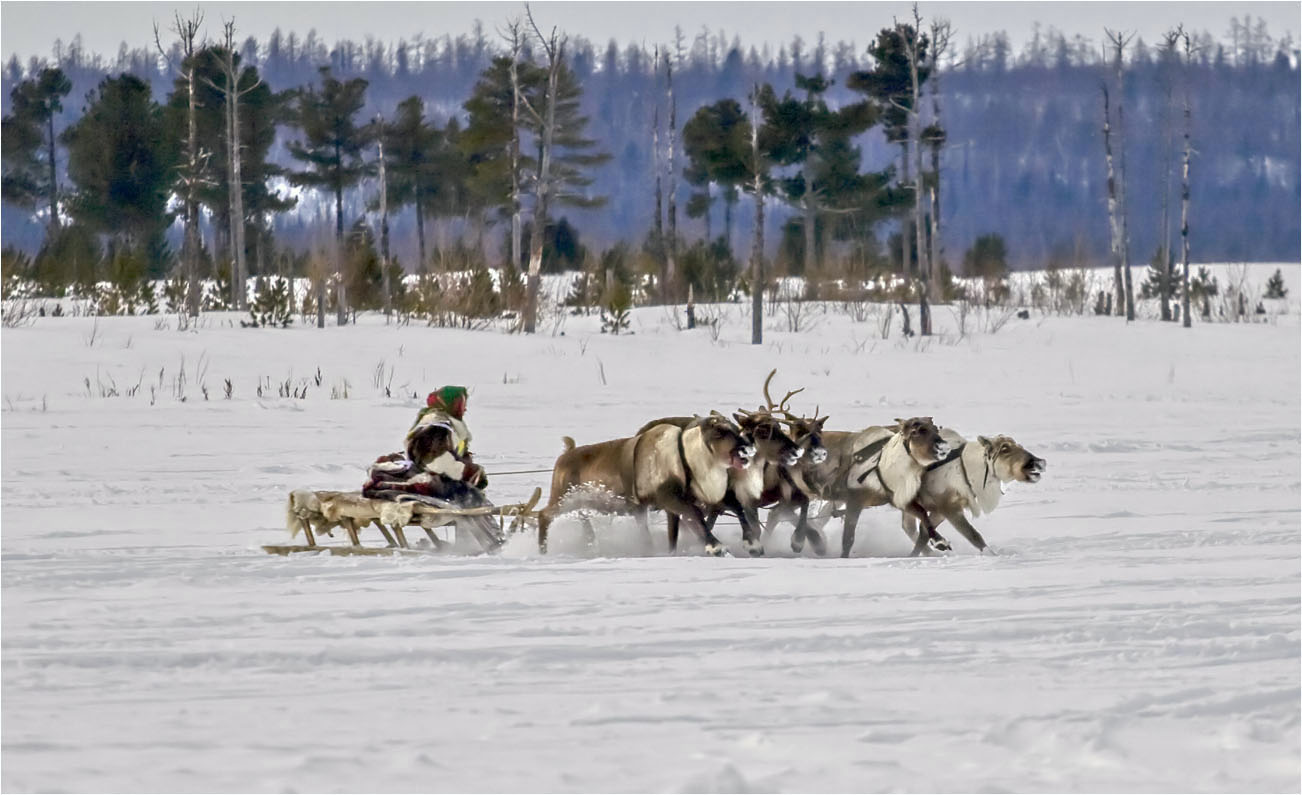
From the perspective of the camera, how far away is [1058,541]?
8.80 m

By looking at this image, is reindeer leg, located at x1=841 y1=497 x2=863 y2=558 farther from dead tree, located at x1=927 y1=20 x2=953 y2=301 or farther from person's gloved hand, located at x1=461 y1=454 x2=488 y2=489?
dead tree, located at x1=927 y1=20 x2=953 y2=301

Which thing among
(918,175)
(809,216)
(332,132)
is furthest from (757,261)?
(332,132)

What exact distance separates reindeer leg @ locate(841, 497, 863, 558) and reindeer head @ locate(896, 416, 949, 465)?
1.56ft

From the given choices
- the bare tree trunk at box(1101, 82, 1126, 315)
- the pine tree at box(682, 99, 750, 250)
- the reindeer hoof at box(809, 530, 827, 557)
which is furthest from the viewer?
the bare tree trunk at box(1101, 82, 1126, 315)

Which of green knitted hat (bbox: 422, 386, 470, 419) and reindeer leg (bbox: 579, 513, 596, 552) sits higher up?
green knitted hat (bbox: 422, 386, 470, 419)

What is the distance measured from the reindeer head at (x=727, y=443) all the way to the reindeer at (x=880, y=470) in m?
0.69

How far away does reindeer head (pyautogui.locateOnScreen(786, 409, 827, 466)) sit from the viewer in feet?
26.9

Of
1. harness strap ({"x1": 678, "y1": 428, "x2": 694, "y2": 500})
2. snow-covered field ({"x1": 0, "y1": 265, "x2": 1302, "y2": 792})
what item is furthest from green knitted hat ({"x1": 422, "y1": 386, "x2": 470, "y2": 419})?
harness strap ({"x1": 678, "y1": 428, "x2": 694, "y2": 500})

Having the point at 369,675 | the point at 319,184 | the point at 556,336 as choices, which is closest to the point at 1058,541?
the point at 369,675

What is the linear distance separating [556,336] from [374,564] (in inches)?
A: 728

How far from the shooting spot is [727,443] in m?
8.06

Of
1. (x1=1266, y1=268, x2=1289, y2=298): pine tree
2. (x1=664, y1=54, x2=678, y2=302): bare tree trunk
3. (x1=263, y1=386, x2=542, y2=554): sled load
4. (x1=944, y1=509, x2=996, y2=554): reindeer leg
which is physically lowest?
(x1=944, y1=509, x2=996, y2=554): reindeer leg

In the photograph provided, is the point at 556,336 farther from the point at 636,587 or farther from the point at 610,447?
the point at 636,587

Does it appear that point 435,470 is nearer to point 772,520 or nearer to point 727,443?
point 727,443
